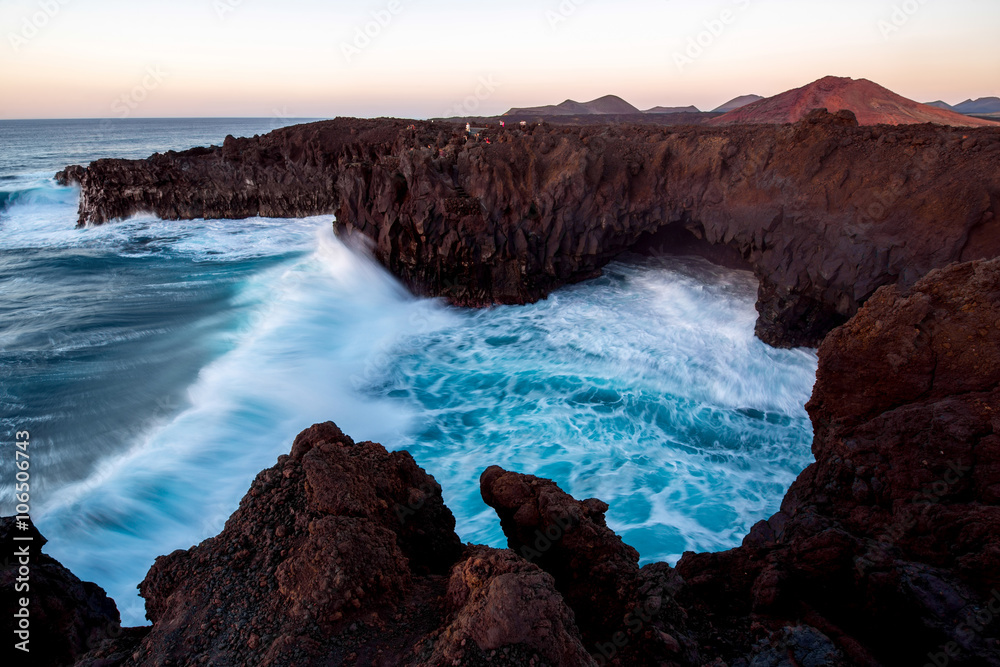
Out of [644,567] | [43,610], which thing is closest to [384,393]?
[43,610]

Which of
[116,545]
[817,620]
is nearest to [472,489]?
[116,545]

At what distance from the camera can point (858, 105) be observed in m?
19.8

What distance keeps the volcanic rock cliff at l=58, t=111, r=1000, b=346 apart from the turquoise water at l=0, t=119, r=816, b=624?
1.00 metres

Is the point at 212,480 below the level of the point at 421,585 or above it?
below

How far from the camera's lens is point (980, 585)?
9.61 ft

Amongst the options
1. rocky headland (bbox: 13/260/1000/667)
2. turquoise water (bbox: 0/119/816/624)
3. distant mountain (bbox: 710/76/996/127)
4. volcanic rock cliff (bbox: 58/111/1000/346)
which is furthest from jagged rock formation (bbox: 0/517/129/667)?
distant mountain (bbox: 710/76/996/127)

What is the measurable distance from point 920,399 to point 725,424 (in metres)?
4.92

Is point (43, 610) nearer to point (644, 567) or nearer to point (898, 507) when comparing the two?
point (644, 567)

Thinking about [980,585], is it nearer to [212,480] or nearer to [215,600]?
[215,600]

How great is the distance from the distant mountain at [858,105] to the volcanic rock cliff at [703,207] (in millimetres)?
7860

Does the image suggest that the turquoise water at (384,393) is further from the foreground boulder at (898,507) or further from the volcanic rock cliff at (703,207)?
the foreground boulder at (898,507)

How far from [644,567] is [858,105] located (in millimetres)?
23350

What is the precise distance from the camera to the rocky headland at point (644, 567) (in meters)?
2.17

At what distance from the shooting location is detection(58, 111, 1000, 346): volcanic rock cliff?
902 cm
